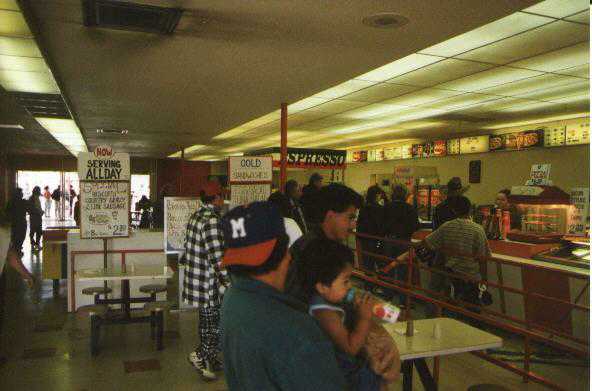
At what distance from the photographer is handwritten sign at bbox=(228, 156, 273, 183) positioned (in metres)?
7.20

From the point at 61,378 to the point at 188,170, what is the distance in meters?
12.5

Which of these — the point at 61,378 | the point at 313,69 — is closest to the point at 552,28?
the point at 313,69

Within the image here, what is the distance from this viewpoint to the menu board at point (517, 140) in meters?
10.5

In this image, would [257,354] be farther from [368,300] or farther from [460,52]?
[460,52]

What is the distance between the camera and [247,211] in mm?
1544

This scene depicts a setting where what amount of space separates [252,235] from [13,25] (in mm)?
3825

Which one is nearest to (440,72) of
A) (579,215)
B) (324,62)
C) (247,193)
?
(324,62)

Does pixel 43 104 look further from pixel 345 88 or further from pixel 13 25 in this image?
pixel 345 88

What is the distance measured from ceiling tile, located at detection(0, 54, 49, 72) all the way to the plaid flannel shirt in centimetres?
265

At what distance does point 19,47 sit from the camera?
190 inches

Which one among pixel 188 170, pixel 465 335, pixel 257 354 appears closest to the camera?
pixel 257 354

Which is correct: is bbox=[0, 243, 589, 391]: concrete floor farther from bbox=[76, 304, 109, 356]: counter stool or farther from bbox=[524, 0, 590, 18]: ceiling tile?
bbox=[524, 0, 590, 18]: ceiling tile

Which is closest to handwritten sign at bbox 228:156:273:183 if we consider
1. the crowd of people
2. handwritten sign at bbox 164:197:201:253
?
handwritten sign at bbox 164:197:201:253

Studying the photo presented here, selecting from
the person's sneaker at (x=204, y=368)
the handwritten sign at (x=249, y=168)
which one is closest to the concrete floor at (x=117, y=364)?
the person's sneaker at (x=204, y=368)
